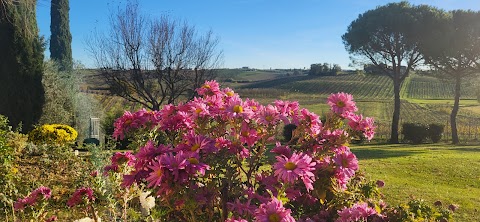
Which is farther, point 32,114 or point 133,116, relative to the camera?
point 32,114

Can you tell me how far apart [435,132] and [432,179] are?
38.6 feet

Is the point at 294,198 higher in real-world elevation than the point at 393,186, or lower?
higher

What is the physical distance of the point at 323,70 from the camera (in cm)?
6138

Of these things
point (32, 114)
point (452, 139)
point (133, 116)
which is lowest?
point (452, 139)

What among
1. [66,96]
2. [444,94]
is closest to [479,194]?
[66,96]

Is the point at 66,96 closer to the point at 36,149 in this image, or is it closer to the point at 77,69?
the point at 77,69

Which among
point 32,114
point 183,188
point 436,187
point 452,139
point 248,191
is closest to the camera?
point 183,188

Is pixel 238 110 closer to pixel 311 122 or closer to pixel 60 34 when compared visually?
pixel 311 122

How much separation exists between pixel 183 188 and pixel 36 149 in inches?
271

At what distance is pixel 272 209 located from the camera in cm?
136

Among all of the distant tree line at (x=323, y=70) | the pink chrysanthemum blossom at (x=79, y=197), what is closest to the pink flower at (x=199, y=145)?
the pink chrysanthemum blossom at (x=79, y=197)

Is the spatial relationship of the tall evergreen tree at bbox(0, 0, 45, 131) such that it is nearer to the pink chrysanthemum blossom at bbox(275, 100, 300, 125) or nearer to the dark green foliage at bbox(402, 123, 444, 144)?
the pink chrysanthemum blossom at bbox(275, 100, 300, 125)

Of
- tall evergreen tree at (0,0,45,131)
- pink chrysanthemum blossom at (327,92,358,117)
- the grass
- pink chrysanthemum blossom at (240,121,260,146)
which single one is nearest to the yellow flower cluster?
tall evergreen tree at (0,0,45,131)

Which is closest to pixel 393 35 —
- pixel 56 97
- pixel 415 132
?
pixel 415 132
